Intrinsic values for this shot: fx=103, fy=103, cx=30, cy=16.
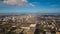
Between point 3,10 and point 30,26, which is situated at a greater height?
point 3,10

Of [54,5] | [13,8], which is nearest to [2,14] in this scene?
[13,8]

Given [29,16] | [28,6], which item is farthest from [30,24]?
[28,6]

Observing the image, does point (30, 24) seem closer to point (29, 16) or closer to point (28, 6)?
point (29, 16)

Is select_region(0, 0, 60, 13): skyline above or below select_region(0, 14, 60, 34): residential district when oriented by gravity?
above

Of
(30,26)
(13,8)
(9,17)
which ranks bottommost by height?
(30,26)

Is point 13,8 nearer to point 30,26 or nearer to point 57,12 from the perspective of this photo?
point 30,26

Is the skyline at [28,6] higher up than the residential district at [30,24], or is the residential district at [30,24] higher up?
the skyline at [28,6]
